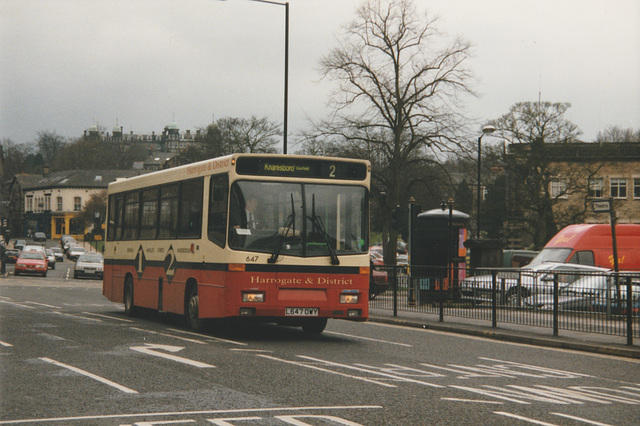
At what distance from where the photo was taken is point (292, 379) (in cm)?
1030

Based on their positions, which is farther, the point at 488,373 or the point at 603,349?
the point at 603,349

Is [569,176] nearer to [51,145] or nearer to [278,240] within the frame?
[278,240]

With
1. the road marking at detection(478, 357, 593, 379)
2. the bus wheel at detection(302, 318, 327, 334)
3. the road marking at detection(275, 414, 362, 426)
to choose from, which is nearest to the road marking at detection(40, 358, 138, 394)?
the road marking at detection(275, 414, 362, 426)

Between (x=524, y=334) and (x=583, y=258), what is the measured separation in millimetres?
17521

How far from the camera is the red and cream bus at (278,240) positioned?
14938 millimetres

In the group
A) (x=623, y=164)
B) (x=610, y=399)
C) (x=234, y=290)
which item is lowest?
(x=610, y=399)

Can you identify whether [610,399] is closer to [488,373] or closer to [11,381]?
[488,373]

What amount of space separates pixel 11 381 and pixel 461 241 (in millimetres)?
20735

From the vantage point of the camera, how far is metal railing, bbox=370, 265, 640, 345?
16.2 meters

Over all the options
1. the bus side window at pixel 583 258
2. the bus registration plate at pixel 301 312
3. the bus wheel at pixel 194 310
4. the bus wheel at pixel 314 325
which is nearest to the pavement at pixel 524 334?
the bus wheel at pixel 314 325

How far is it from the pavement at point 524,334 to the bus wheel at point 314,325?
11.5ft

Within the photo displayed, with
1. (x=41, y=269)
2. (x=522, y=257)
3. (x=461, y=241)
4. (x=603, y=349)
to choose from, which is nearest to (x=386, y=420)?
(x=603, y=349)

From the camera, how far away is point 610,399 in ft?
31.6

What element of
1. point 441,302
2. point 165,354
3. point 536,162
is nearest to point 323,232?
point 165,354
